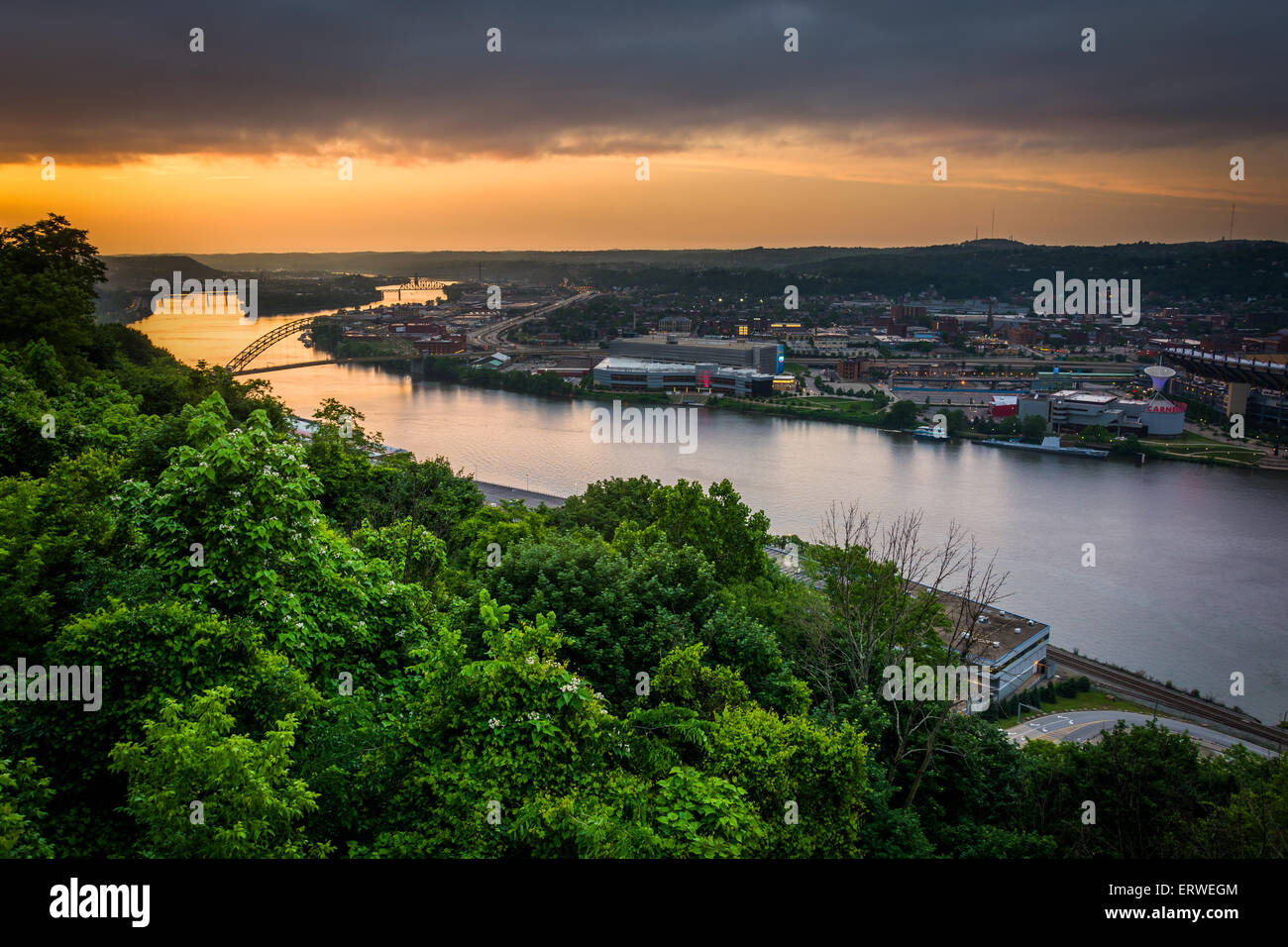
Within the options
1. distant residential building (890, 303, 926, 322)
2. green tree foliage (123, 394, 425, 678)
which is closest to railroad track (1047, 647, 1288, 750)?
green tree foliage (123, 394, 425, 678)

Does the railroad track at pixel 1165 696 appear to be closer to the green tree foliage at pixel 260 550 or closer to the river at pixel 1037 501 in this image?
the river at pixel 1037 501

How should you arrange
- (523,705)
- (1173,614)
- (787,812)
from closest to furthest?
1. (523,705)
2. (787,812)
3. (1173,614)

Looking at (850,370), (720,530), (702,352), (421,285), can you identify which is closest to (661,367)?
(702,352)

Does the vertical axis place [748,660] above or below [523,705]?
below

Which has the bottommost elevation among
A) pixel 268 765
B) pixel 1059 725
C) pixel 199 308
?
Answer: pixel 1059 725

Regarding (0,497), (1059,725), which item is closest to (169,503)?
(0,497)

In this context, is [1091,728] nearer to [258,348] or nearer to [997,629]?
[997,629]
